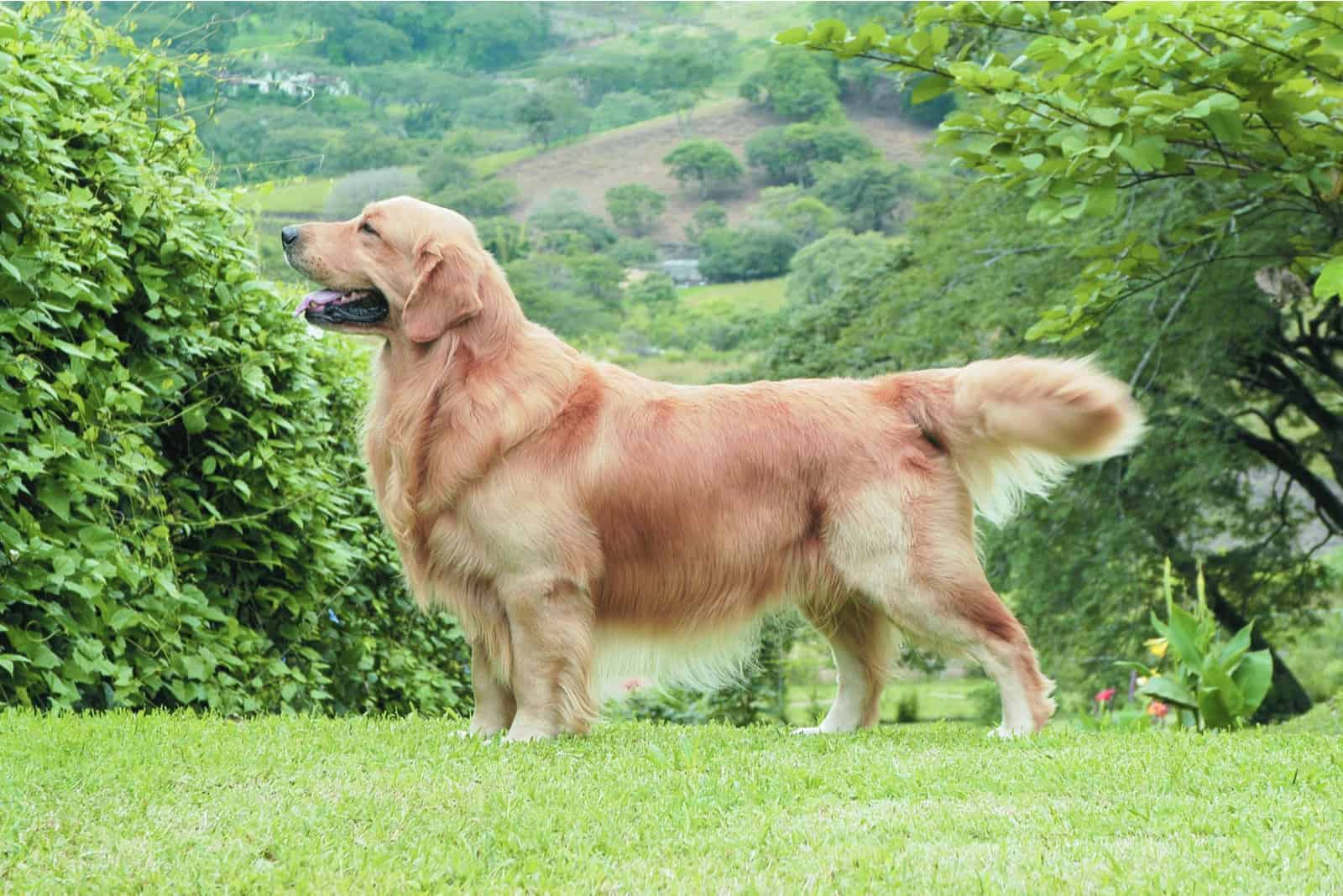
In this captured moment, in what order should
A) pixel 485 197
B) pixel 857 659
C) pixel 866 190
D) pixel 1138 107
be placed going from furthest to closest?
1. pixel 485 197
2. pixel 866 190
3. pixel 857 659
4. pixel 1138 107

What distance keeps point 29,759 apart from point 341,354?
394cm

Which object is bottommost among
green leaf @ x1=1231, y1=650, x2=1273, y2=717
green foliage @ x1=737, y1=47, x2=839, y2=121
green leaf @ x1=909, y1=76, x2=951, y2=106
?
green foliage @ x1=737, y1=47, x2=839, y2=121

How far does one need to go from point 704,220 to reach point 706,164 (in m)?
3.49

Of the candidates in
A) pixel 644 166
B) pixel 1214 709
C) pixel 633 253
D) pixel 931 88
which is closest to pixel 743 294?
pixel 633 253

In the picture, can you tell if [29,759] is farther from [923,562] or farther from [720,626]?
[923,562]

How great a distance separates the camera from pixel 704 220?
80688 millimetres

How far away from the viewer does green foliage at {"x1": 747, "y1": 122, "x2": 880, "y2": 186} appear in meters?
68.2

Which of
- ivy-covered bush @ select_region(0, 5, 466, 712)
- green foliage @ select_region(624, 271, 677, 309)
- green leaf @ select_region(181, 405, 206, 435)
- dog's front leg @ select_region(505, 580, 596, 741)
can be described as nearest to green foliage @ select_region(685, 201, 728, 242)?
green foliage @ select_region(624, 271, 677, 309)

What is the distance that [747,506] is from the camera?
566cm

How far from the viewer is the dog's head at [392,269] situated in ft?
18.0

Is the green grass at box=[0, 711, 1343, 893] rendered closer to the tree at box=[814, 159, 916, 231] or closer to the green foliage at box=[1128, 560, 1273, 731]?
the green foliage at box=[1128, 560, 1273, 731]

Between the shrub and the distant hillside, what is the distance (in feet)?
61.0

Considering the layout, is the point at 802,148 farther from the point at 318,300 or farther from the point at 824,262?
the point at 318,300

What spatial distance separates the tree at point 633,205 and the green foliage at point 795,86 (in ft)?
29.1
